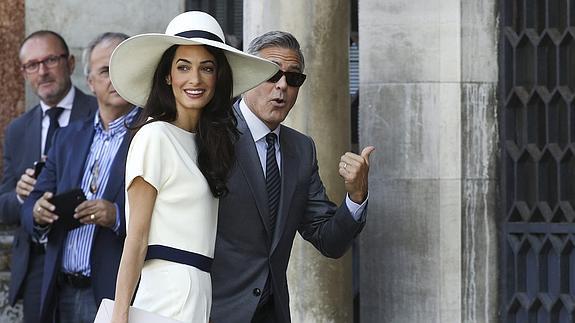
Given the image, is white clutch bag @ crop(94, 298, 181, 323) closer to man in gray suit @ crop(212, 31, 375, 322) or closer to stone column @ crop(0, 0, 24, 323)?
man in gray suit @ crop(212, 31, 375, 322)

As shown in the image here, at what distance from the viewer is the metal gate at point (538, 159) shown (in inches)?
359

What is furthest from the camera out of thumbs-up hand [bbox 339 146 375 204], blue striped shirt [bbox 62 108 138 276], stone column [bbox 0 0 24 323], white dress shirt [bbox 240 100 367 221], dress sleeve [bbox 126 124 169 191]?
stone column [bbox 0 0 24 323]

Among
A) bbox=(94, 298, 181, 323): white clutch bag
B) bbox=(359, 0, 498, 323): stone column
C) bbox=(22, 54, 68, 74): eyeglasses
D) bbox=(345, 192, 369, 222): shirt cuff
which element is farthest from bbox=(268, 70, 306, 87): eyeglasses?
bbox=(22, 54, 68, 74): eyeglasses

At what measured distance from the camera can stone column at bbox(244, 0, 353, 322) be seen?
9.23 metres

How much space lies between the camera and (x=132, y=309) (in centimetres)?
582

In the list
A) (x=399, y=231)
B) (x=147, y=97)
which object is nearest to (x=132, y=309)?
(x=147, y=97)

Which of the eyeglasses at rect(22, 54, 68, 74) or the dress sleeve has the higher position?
the eyeglasses at rect(22, 54, 68, 74)

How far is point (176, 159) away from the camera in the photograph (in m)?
6.00

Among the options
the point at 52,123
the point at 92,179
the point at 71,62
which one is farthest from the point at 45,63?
the point at 92,179

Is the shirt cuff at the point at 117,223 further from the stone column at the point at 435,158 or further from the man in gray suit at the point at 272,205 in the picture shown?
the stone column at the point at 435,158

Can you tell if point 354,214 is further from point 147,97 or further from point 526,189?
point 526,189

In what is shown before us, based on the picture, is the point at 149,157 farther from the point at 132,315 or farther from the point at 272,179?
the point at 272,179

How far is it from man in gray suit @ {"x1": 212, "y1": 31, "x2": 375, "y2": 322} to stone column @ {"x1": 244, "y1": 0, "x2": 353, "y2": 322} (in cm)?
205

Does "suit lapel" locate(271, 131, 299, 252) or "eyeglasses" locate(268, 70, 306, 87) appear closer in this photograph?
"suit lapel" locate(271, 131, 299, 252)
